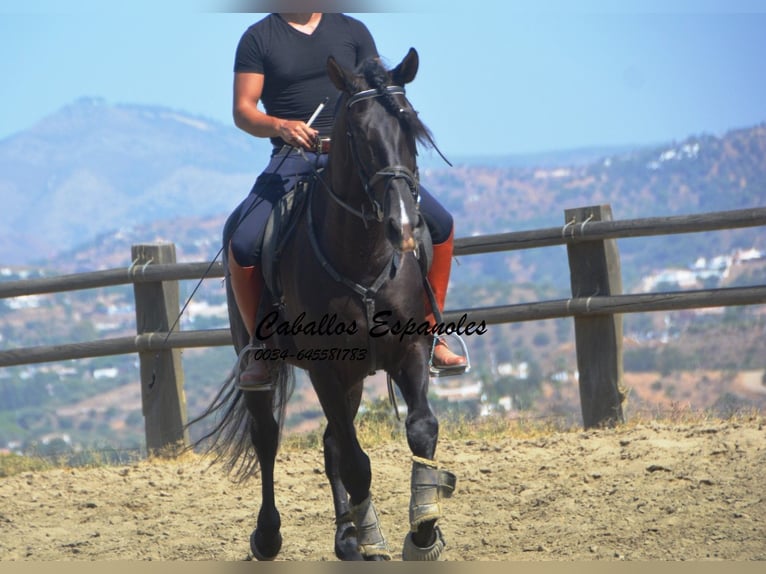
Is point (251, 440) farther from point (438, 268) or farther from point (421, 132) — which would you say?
point (421, 132)

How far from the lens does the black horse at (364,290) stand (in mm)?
4492

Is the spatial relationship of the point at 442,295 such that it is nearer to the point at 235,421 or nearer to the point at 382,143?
the point at 382,143

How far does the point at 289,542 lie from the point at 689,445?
2.74 m

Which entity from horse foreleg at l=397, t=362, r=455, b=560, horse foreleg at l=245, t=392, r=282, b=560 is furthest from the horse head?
horse foreleg at l=245, t=392, r=282, b=560

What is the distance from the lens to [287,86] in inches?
217

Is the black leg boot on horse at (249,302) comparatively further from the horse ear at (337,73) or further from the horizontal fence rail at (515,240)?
the horizontal fence rail at (515,240)

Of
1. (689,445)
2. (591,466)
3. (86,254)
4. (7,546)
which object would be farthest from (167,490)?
(86,254)

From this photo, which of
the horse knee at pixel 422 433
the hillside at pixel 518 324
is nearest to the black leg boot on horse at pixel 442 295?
the horse knee at pixel 422 433

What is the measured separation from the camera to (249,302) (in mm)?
5504

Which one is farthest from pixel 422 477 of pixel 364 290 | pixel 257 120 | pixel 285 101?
pixel 285 101

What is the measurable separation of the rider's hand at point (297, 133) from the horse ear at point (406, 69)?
1.96 feet

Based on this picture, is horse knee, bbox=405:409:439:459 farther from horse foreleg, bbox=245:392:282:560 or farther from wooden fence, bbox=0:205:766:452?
wooden fence, bbox=0:205:766:452

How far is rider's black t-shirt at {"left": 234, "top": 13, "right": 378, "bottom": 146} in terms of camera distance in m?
5.44

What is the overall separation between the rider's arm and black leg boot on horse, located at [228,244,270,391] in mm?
679
